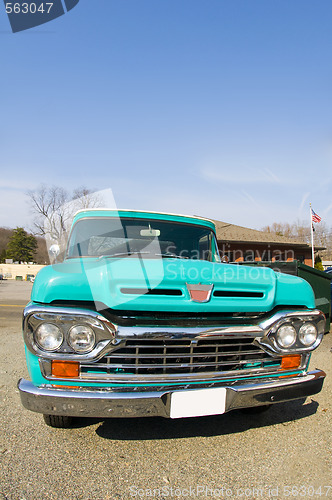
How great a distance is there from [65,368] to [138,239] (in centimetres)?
157

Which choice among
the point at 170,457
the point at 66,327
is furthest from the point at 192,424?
the point at 66,327

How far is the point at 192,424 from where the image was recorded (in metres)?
2.69

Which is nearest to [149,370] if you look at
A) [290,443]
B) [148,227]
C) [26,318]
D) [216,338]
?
[216,338]

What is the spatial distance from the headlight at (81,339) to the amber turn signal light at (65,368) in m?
0.10

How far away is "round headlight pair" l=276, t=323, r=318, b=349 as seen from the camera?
228 cm

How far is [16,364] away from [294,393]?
360 cm

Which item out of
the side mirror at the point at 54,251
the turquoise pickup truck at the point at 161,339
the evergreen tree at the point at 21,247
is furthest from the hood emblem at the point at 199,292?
the evergreen tree at the point at 21,247

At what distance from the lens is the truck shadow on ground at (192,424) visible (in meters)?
2.52

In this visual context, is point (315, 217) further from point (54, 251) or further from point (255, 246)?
point (54, 251)

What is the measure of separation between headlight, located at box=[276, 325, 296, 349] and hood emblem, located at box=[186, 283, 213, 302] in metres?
0.60

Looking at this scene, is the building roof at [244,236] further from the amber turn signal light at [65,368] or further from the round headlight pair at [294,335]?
the amber turn signal light at [65,368]

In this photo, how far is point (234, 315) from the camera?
223 centimetres

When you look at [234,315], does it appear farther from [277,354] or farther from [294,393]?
[294,393]

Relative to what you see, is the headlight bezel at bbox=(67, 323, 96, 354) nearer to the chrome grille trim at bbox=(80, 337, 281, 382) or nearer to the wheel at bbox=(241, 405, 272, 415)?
the chrome grille trim at bbox=(80, 337, 281, 382)
